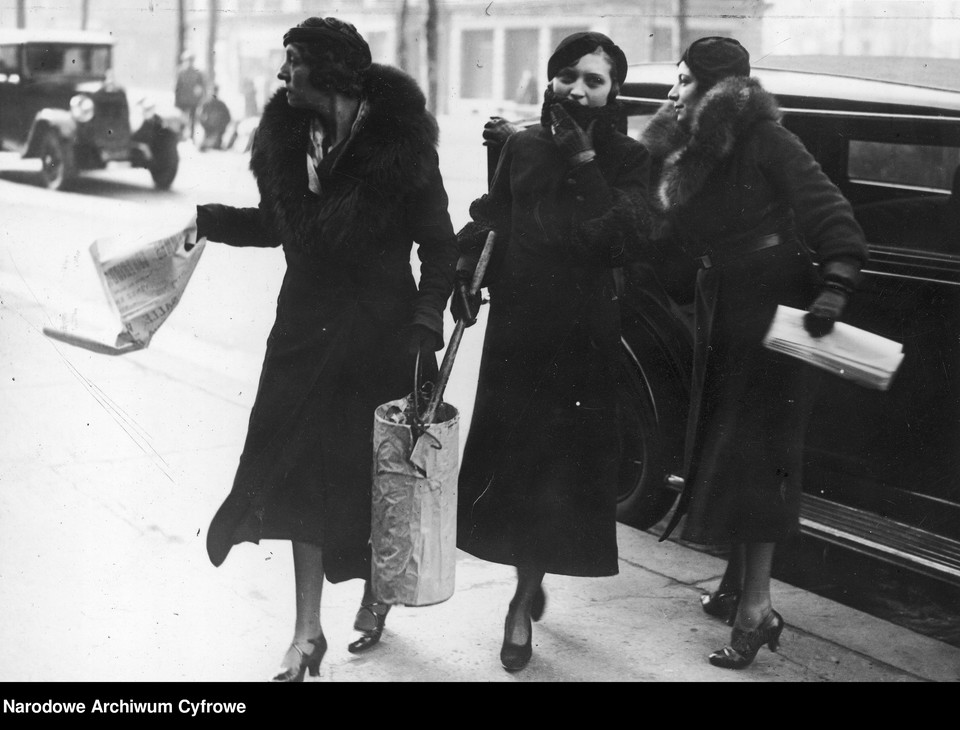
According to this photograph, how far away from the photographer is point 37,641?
3438mm

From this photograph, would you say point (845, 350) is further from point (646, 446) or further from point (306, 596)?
point (306, 596)

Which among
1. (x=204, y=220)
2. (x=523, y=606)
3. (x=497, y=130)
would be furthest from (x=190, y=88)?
(x=523, y=606)

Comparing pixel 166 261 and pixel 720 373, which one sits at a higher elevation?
pixel 166 261

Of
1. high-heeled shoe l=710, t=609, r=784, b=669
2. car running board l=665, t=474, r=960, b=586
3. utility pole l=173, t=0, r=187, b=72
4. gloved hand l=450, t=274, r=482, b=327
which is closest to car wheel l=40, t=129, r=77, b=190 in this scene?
utility pole l=173, t=0, r=187, b=72

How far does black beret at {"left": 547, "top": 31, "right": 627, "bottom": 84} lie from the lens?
335 centimetres

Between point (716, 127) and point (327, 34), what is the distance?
4.18 feet

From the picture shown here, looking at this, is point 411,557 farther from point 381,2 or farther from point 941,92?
point 381,2

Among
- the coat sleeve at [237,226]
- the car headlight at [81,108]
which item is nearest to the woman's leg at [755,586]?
the coat sleeve at [237,226]

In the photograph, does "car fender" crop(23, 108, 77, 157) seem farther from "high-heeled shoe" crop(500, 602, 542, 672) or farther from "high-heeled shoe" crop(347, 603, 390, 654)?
"high-heeled shoe" crop(500, 602, 542, 672)

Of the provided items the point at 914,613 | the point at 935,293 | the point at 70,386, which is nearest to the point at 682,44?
the point at 935,293

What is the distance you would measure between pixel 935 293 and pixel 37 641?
3156mm

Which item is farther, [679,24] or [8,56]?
[8,56]

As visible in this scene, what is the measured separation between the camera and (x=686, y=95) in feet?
12.1
